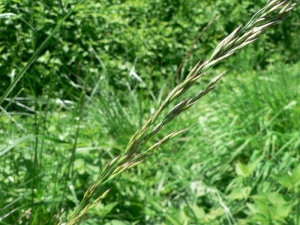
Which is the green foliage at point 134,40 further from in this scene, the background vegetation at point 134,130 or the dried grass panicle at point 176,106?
the dried grass panicle at point 176,106

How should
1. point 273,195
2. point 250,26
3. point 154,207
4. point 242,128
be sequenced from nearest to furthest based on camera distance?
point 250,26 < point 273,195 < point 154,207 < point 242,128

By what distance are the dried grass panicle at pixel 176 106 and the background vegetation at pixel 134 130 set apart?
0.54m

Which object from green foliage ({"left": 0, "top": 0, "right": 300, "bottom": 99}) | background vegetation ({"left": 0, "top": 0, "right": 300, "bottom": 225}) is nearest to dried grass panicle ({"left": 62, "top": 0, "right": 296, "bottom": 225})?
background vegetation ({"left": 0, "top": 0, "right": 300, "bottom": 225})

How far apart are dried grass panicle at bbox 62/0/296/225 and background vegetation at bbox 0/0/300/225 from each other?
544mm

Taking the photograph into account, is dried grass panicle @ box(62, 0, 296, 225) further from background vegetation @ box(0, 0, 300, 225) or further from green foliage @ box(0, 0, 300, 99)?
green foliage @ box(0, 0, 300, 99)

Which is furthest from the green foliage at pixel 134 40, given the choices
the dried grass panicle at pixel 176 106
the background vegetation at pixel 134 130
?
the dried grass panicle at pixel 176 106

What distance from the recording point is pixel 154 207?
2.40 m

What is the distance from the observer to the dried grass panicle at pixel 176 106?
0.71 metres

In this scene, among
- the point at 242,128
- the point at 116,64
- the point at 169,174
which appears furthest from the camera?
the point at 116,64

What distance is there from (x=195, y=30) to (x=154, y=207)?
3189 mm

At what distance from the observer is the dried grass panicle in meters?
0.71

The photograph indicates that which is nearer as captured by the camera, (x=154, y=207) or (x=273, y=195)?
(x=273, y=195)

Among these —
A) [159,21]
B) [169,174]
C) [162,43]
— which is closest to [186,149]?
[169,174]

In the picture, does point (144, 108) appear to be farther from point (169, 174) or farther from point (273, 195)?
point (273, 195)
